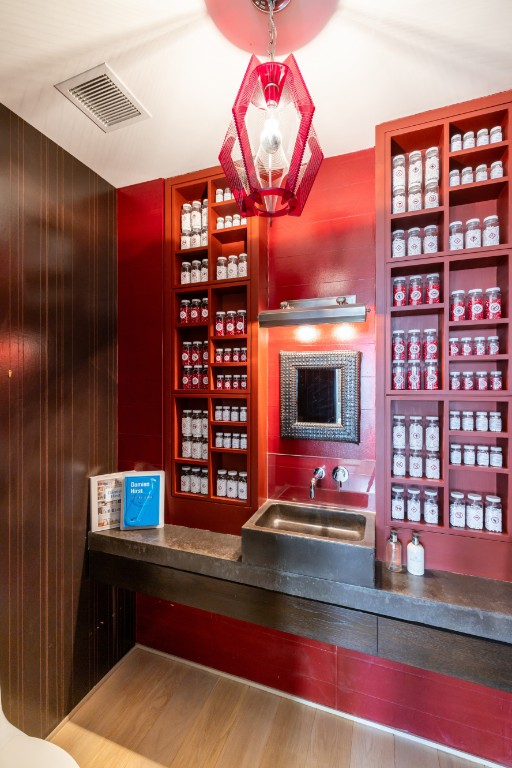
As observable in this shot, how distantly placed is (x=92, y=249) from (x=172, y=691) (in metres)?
2.55

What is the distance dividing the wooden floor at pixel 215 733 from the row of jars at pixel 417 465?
1307 millimetres

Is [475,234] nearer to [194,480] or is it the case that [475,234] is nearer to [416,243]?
[416,243]

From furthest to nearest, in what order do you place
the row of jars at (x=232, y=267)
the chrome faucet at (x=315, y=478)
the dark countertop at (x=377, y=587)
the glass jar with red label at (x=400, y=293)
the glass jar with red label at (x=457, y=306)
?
the row of jars at (x=232, y=267), the chrome faucet at (x=315, y=478), the glass jar with red label at (x=400, y=293), the glass jar with red label at (x=457, y=306), the dark countertop at (x=377, y=587)

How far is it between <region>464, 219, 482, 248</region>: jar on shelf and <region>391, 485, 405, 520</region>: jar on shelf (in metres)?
1.14

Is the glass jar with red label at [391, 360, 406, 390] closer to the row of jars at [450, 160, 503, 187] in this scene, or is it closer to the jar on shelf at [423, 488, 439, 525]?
the jar on shelf at [423, 488, 439, 525]

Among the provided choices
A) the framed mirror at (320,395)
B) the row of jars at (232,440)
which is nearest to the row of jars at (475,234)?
the framed mirror at (320,395)

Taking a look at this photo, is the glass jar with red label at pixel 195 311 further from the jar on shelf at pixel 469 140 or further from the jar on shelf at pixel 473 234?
the jar on shelf at pixel 469 140

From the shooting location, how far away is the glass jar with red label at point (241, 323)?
2041 millimetres

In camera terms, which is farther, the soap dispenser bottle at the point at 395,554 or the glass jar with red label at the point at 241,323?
the glass jar with red label at the point at 241,323

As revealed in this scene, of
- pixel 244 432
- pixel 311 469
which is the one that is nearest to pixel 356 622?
pixel 311 469

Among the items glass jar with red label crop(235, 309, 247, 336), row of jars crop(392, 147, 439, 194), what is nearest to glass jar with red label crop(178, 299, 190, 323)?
glass jar with red label crop(235, 309, 247, 336)

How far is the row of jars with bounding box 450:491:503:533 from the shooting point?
154 cm

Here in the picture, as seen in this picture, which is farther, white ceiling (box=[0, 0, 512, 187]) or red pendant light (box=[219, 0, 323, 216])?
white ceiling (box=[0, 0, 512, 187])

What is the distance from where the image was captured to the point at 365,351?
192 centimetres
